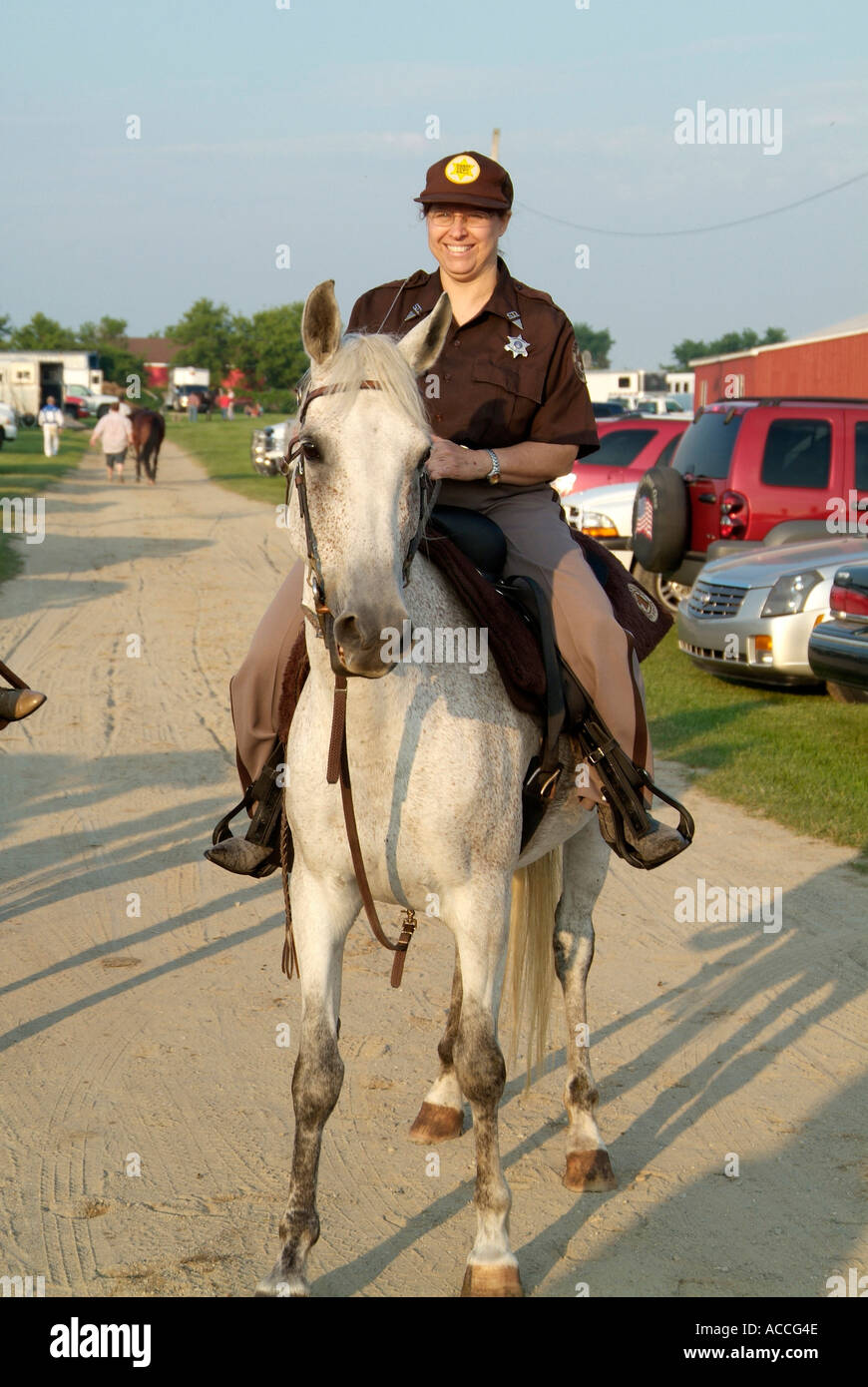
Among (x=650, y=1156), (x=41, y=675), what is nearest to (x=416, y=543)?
(x=650, y=1156)

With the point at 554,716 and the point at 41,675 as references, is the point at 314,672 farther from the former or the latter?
the point at 41,675

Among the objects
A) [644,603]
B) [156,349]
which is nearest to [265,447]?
[644,603]

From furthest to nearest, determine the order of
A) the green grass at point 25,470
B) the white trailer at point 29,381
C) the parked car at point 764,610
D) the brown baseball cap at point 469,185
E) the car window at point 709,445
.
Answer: the white trailer at point 29,381 → the green grass at point 25,470 → the car window at point 709,445 → the parked car at point 764,610 → the brown baseball cap at point 469,185

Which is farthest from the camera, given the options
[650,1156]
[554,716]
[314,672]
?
[650,1156]

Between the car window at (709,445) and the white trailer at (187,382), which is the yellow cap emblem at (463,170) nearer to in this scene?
the car window at (709,445)

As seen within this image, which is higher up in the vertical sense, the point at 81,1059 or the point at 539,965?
the point at 539,965

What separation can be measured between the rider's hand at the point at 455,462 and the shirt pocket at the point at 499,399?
29 centimetres

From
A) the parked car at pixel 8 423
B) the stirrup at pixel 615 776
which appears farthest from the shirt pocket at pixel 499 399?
the parked car at pixel 8 423

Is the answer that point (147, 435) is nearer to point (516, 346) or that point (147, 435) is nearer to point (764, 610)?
point (764, 610)

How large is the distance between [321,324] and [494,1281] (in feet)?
8.85

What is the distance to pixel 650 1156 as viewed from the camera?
505 centimetres

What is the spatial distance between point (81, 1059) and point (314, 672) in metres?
2.53

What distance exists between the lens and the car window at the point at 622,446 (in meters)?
21.8

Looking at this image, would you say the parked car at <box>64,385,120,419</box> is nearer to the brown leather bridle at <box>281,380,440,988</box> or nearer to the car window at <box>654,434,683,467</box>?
the car window at <box>654,434,683,467</box>
